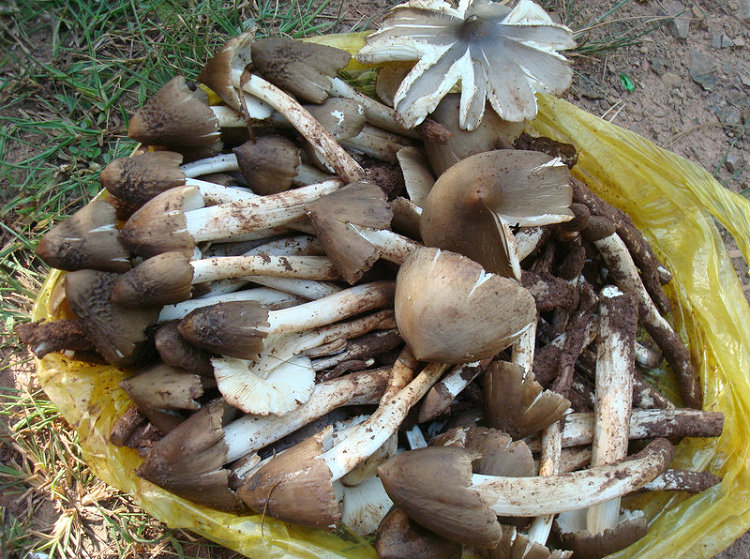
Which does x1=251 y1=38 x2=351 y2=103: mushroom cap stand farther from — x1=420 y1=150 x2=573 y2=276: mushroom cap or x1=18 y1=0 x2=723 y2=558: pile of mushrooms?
x1=420 y1=150 x2=573 y2=276: mushroom cap

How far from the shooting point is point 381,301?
2320 millimetres

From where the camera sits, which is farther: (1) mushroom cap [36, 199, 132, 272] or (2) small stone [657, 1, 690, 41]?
(2) small stone [657, 1, 690, 41]

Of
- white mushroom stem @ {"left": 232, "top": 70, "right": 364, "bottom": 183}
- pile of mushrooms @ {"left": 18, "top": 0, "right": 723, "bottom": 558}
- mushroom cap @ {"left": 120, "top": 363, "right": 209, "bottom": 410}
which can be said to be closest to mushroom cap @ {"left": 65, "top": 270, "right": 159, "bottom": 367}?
pile of mushrooms @ {"left": 18, "top": 0, "right": 723, "bottom": 558}

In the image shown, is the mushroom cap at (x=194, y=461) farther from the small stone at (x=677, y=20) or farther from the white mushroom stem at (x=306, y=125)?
the small stone at (x=677, y=20)

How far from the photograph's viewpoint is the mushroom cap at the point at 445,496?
1788 millimetres

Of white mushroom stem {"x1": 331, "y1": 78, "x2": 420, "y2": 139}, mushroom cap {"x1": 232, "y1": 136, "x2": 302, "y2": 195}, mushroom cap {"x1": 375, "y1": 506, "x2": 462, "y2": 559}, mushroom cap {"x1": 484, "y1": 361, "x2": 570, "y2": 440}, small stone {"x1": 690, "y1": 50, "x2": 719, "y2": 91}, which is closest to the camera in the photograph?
mushroom cap {"x1": 375, "y1": 506, "x2": 462, "y2": 559}

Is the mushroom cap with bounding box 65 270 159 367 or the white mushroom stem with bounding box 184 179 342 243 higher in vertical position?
the white mushroom stem with bounding box 184 179 342 243

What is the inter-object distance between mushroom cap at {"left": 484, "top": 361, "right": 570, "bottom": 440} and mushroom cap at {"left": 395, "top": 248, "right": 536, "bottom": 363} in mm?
161

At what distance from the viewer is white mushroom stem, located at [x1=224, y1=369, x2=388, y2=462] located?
2.10 metres

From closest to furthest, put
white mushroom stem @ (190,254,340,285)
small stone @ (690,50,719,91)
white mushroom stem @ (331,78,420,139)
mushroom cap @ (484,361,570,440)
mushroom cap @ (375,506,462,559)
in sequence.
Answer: mushroom cap @ (375,506,462,559)
mushroom cap @ (484,361,570,440)
white mushroom stem @ (190,254,340,285)
white mushroom stem @ (331,78,420,139)
small stone @ (690,50,719,91)

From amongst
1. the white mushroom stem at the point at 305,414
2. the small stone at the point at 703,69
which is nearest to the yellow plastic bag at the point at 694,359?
the white mushroom stem at the point at 305,414

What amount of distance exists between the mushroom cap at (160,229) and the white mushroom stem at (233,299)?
21 cm

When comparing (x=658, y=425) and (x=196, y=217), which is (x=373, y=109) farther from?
(x=658, y=425)

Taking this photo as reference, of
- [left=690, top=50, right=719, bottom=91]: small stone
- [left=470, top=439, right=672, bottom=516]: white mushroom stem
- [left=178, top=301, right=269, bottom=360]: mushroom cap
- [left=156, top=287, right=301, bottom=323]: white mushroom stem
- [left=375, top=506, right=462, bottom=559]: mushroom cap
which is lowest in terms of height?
[left=375, top=506, right=462, bottom=559]: mushroom cap
